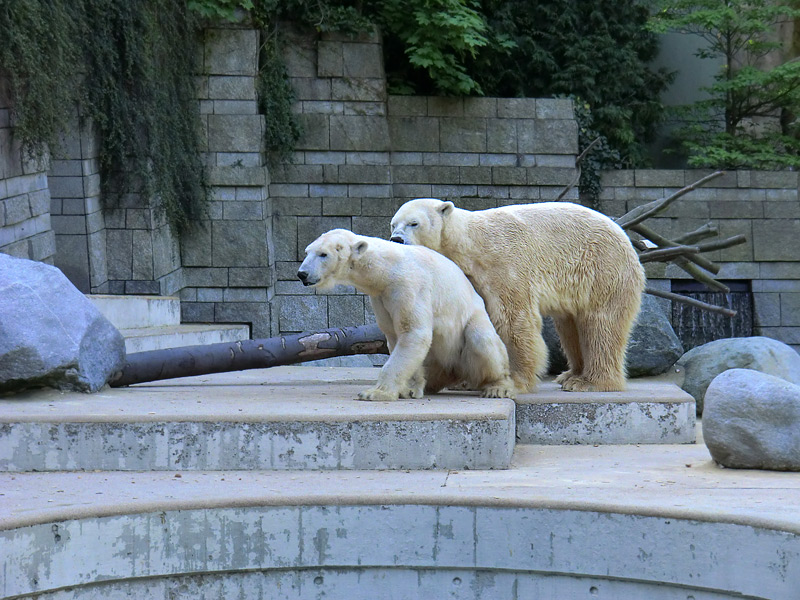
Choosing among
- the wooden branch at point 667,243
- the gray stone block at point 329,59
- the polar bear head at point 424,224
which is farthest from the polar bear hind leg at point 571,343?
the gray stone block at point 329,59

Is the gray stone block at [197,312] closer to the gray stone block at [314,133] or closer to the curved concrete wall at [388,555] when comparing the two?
the gray stone block at [314,133]

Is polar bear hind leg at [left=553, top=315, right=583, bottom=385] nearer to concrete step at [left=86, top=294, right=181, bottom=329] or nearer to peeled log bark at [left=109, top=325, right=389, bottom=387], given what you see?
peeled log bark at [left=109, top=325, right=389, bottom=387]

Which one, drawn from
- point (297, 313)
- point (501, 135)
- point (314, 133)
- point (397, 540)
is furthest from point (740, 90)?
point (397, 540)

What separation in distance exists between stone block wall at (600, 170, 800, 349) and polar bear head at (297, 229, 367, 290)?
26.3ft

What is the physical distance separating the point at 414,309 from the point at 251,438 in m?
1.03

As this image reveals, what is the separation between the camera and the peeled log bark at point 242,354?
5.71 m

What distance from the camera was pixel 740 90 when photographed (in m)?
13.1

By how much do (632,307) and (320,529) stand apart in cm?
256

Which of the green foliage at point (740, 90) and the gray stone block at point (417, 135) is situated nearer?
the gray stone block at point (417, 135)

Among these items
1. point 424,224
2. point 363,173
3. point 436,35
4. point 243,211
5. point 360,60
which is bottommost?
point 243,211

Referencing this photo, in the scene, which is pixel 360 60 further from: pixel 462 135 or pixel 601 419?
pixel 601 419

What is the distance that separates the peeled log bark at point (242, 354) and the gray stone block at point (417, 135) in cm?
588

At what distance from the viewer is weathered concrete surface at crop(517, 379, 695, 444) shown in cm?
539

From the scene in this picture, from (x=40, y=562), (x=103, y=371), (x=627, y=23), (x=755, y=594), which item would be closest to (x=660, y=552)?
(x=755, y=594)
